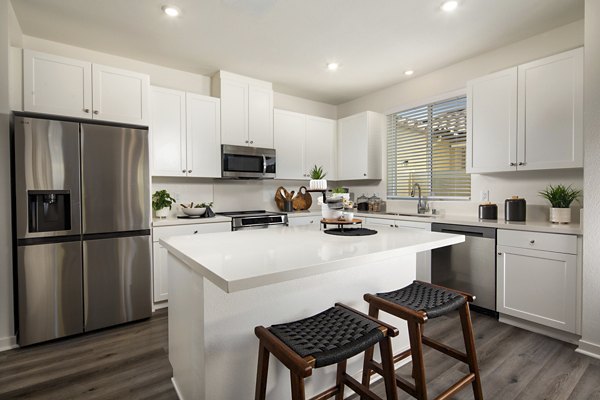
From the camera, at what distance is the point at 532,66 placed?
269cm

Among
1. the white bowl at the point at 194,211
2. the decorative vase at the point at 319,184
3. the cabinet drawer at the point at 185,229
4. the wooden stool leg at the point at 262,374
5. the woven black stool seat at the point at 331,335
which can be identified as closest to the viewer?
the woven black stool seat at the point at 331,335

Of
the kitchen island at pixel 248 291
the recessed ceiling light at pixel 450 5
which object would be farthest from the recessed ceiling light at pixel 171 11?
the recessed ceiling light at pixel 450 5

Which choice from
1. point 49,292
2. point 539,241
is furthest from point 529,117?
point 49,292

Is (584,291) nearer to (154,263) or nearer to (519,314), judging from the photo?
(519,314)

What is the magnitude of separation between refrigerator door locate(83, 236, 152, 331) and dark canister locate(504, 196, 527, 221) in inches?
134

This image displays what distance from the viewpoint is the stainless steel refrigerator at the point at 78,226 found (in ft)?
7.64

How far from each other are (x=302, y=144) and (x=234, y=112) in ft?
3.72

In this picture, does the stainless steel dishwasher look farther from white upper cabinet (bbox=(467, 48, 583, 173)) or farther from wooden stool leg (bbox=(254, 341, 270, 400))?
wooden stool leg (bbox=(254, 341, 270, 400))

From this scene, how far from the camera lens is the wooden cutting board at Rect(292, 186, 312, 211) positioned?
14.7 ft

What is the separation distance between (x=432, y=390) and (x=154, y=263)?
2570 millimetres

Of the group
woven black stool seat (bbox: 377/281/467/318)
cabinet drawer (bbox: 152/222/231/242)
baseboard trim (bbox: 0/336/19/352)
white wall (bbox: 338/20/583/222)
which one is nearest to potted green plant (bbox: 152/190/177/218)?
cabinet drawer (bbox: 152/222/231/242)

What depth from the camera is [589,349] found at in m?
2.17

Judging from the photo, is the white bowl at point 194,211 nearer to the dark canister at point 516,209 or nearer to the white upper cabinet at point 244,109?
the white upper cabinet at point 244,109

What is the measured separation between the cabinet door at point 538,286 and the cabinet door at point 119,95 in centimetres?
354
